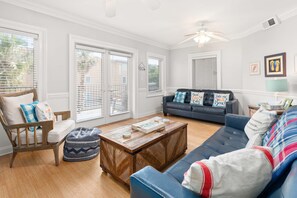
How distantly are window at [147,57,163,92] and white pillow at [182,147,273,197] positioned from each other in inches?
184

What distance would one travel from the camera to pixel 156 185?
0.86 meters

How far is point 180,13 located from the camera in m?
3.16

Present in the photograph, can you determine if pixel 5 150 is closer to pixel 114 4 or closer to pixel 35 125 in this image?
pixel 35 125

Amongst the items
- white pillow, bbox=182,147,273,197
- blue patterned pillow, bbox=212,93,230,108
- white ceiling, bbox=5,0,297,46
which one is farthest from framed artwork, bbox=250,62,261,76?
white pillow, bbox=182,147,273,197

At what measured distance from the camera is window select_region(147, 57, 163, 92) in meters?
5.35

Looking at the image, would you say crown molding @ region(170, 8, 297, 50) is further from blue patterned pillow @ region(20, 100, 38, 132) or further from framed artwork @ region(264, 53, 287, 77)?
blue patterned pillow @ region(20, 100, 38, 132)

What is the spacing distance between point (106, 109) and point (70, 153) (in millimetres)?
1931

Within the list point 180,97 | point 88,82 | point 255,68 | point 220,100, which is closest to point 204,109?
point 220,100

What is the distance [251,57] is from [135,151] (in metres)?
4.15

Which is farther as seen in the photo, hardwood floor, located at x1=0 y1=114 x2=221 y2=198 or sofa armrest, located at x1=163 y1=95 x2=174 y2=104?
sofa armrest, located at x1=163 y1=95 x2=174 y2=104

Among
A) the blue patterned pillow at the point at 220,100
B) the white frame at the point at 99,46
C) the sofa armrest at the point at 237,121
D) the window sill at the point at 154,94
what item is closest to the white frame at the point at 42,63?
the white frame at the point at 99,46

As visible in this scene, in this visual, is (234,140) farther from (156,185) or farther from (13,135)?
(13,135)

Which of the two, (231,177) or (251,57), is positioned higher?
(251,57)

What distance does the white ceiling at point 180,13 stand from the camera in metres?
2.76
